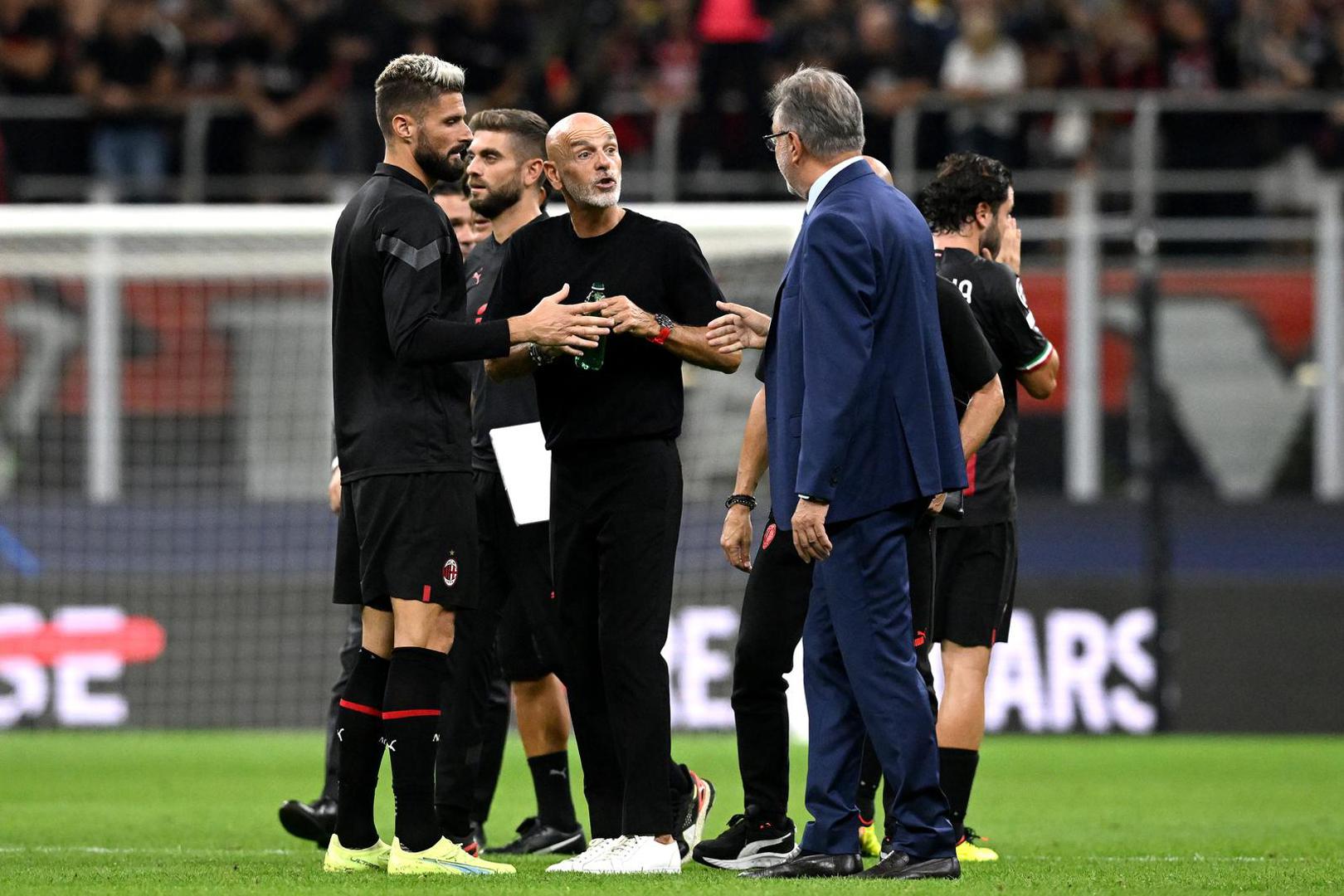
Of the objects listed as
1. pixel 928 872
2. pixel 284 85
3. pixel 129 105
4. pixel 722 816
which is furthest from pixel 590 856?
pixel 284 85

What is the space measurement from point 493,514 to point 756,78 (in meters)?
8.34

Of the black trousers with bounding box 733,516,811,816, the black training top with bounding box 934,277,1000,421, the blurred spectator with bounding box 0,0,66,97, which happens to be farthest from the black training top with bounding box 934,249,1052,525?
the blurred spectator with bounding box 0,0,66,97

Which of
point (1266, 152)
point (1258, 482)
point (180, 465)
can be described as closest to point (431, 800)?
point (180, 465)

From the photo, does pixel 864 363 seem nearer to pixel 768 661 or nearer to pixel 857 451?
pixel 857 451

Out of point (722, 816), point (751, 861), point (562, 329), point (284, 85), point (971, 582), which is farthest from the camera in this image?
point (284, 85)

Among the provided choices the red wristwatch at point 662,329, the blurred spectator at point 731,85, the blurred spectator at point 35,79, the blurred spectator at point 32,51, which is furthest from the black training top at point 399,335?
the blurred spectator at point 32,51

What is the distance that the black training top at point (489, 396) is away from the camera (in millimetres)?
7223

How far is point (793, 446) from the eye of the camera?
5.81m

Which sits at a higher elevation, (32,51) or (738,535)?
(32,51)

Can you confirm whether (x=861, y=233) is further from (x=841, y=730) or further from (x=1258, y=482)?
(x=1258, y=482)

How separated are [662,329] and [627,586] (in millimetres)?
785

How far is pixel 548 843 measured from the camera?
726 cm

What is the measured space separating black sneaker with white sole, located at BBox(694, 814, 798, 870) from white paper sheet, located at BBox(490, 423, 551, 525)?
1.29m

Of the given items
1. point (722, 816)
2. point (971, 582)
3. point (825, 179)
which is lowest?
point (722, 816)
